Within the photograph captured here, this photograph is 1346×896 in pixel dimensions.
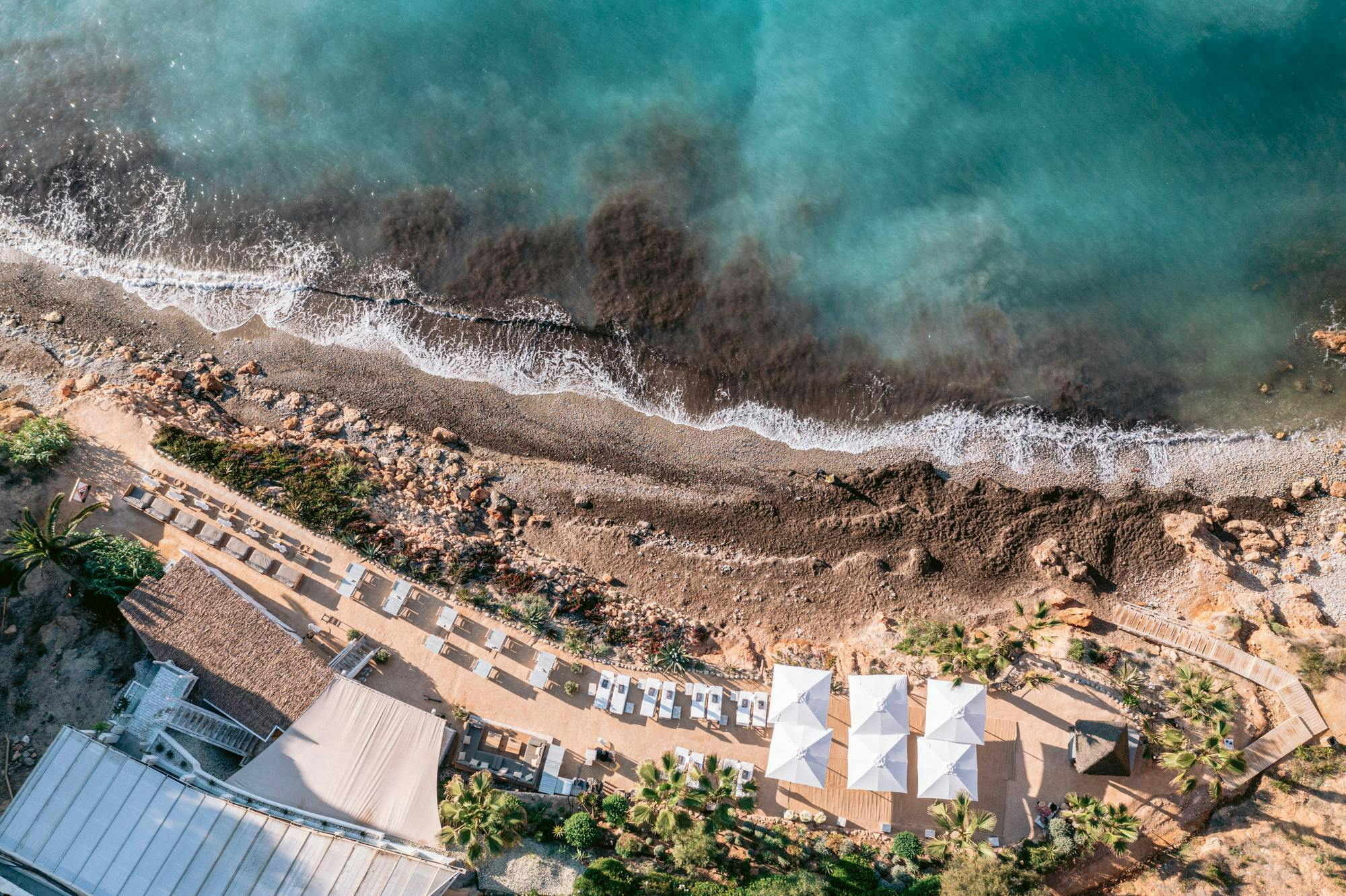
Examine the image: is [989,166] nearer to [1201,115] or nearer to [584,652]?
[1201,115]

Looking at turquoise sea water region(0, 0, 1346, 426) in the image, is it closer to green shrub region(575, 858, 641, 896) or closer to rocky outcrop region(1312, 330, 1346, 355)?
rocky outcrop region(1312, 330, 1346, 355)

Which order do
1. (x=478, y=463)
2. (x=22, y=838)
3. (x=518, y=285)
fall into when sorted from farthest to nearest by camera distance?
(x=518, y=285), (x=478, y=463), (x=22, y=838)

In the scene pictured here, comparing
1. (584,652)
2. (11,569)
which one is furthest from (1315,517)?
(11,569)

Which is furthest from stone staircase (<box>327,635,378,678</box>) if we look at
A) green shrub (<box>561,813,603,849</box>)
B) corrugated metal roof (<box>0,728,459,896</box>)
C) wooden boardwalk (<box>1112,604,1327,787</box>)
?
wooden boardwalk (<box>1112,604,1327,787</box>)

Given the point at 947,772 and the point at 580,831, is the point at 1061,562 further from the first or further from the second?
the point at 580,831

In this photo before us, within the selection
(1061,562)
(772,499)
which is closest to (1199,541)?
(1061,562)

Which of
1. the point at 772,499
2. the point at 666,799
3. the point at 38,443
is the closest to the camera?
the point at 666,799
